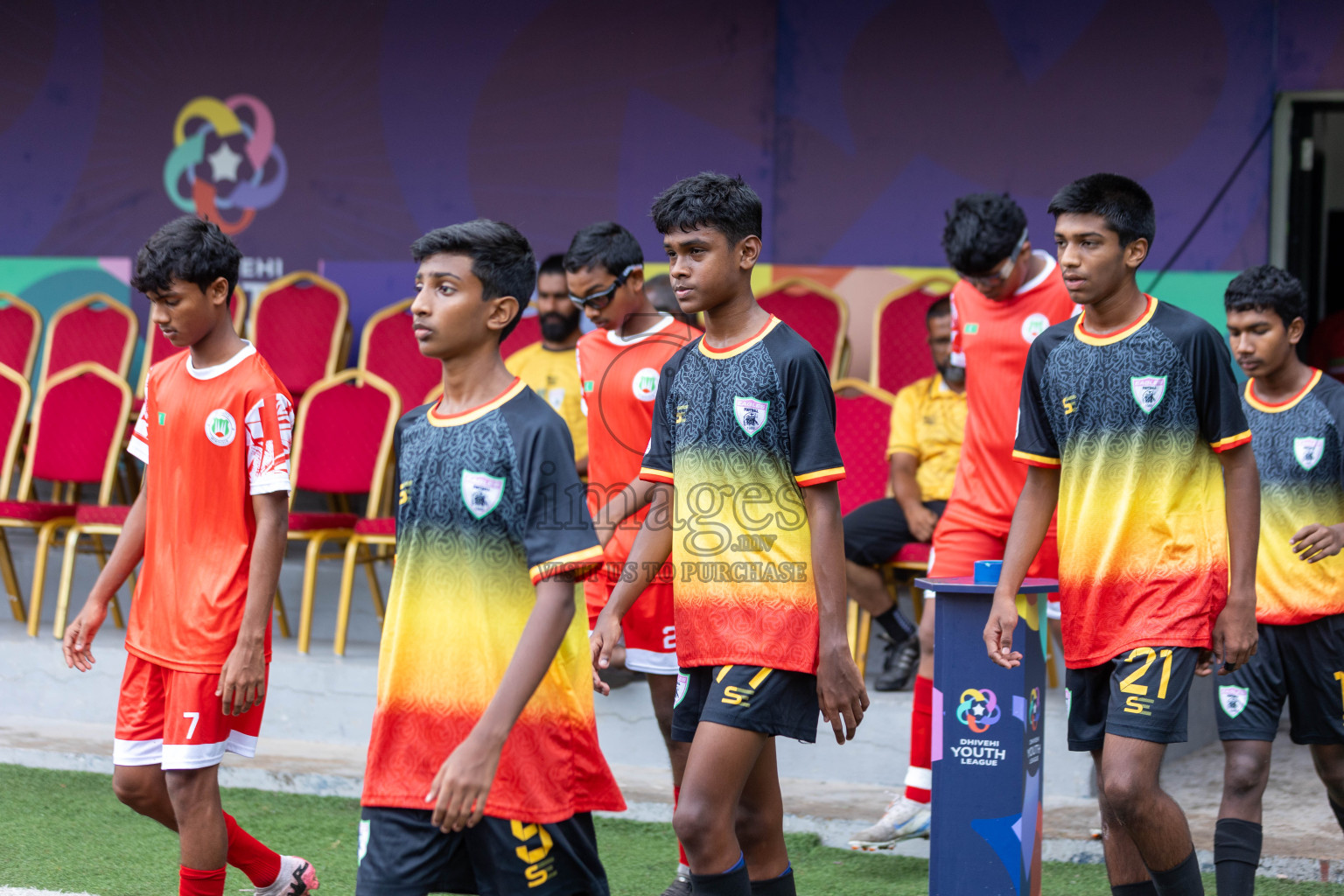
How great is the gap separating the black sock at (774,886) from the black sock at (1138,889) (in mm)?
739

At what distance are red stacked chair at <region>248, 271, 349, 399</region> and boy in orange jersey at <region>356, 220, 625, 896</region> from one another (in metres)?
4.88

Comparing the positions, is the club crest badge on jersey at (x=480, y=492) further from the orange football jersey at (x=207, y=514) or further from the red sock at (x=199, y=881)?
the red sock at (x=199, y=881)

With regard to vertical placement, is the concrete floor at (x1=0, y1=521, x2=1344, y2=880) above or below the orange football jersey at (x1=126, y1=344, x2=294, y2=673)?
below

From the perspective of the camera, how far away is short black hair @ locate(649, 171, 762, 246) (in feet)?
9.47

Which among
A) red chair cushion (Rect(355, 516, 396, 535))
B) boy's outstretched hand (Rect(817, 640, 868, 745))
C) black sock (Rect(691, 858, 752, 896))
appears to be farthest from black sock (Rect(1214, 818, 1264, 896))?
red chair cushion (Rect(355, 516, 396, 535))

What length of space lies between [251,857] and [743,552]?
1461 millimetres

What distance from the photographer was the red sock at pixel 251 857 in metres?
3.30

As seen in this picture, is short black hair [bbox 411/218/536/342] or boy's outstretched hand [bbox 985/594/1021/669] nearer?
short black hair [bbox 411/218/536/342]

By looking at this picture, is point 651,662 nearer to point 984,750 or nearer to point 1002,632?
point 984,750

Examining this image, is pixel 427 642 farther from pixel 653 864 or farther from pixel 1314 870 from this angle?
pixel 1314 870

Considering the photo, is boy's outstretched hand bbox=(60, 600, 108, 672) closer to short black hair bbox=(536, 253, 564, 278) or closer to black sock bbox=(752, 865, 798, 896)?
black sock bbox=(752, 865, 798, 896)

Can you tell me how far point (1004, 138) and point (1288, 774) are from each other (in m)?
3.16

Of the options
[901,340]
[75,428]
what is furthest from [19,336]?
[901,340]

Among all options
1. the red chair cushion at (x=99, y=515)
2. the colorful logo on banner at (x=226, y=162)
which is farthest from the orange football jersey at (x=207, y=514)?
the colorful logo on banner at (x=226, y=162)
